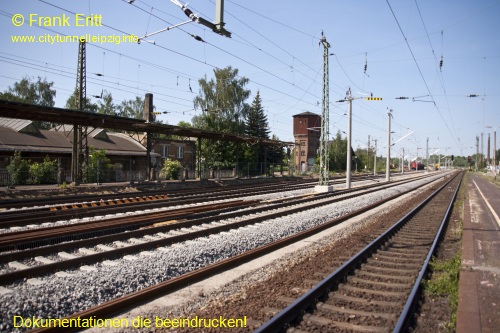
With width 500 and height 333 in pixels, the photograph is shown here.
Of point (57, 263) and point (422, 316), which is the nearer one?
point (422, 316)

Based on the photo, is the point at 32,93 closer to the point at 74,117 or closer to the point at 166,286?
the point at 74,117

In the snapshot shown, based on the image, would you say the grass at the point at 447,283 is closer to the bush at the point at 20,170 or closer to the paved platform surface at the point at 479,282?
the paved platform surface at the point at 479,282

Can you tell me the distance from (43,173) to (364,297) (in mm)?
27278

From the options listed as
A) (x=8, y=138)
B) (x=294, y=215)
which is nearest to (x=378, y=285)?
(x=294, y=215)

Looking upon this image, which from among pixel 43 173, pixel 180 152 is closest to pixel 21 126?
pixel 43 173

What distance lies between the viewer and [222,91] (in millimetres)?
58031

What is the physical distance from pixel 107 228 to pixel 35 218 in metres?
3.61

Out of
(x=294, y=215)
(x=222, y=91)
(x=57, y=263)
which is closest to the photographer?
(x=57, y=263)

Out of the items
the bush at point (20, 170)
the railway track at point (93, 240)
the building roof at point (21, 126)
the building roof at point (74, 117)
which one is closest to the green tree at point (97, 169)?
the bush at point (20, 170)

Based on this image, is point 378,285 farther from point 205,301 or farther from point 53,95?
point 53,95

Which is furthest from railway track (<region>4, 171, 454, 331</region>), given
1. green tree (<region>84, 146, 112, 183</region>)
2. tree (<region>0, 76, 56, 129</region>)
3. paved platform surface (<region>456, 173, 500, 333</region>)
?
tree (<region>0, 76, 56, 129</region>)

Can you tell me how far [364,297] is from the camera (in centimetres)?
598

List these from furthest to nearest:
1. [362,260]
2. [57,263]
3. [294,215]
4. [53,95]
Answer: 1. [53,95]
2. [294,215]
3. [362,260]
4. [57,263]

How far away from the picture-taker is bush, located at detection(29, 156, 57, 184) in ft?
87.6
